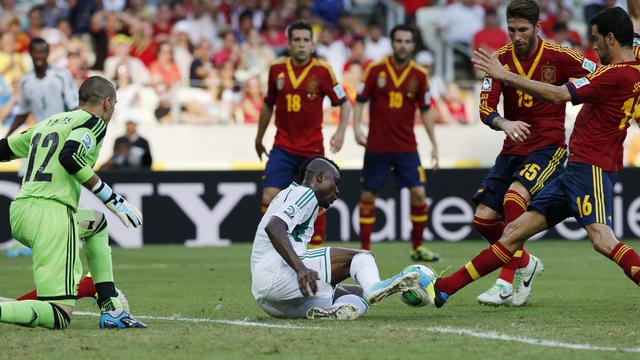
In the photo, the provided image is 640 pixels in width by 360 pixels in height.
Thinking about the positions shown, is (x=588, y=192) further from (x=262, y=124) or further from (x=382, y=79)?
(x=382, y=79)

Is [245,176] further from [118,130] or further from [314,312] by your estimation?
[314,312]

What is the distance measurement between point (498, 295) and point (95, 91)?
3636mm

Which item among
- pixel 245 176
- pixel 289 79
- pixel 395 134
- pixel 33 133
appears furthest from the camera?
pixel 245 176

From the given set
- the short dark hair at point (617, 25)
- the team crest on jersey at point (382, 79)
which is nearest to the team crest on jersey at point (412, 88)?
the team crest on jersey at point (382, 79)

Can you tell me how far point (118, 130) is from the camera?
1992cm

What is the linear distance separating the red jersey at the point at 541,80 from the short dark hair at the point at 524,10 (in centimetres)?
41

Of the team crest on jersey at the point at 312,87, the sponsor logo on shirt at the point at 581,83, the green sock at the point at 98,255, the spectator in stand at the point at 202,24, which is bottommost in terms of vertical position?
the green sock at the point at 98,255

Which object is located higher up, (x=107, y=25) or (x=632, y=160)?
(x=107, y=25)

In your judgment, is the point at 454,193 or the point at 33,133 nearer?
the point at 33,133

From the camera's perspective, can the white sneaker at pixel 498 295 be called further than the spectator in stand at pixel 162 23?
No

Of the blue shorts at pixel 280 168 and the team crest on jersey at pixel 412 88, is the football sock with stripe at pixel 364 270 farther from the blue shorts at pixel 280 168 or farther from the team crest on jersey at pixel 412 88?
the team crest on jersey at pixel 412 88

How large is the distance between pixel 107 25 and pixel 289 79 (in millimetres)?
8838

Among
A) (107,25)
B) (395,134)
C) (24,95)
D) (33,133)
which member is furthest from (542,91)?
(107,25)

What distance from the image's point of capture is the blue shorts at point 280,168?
13.4 metres
